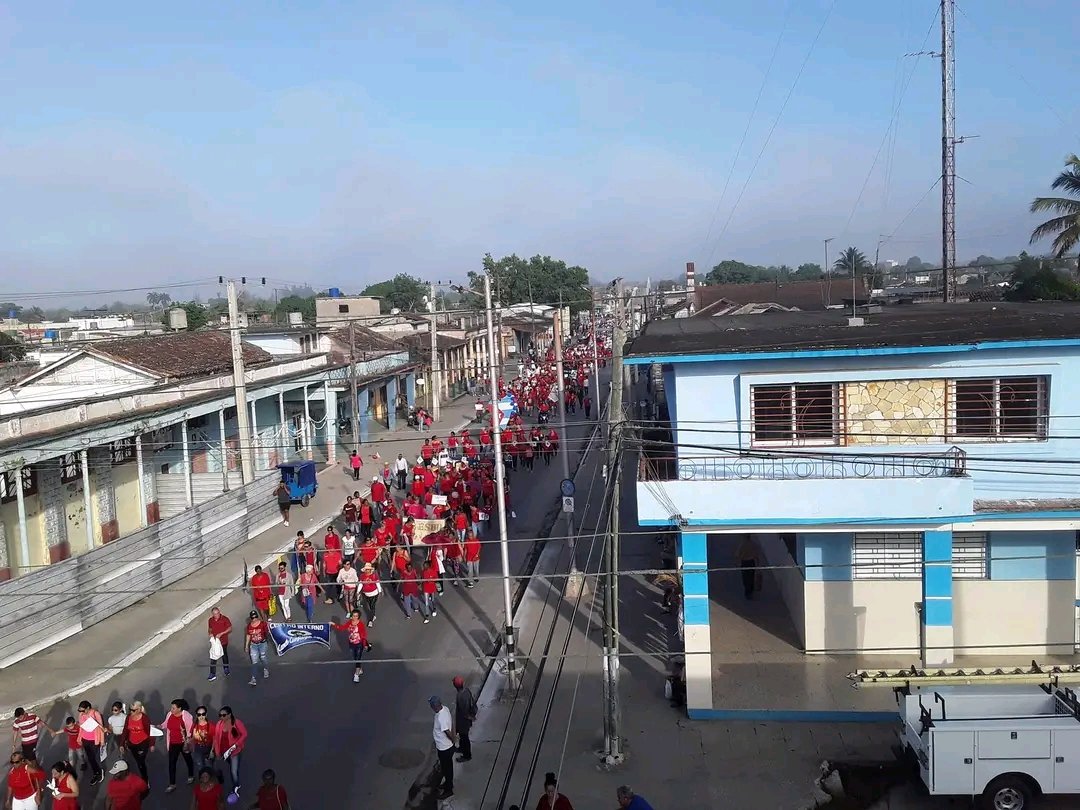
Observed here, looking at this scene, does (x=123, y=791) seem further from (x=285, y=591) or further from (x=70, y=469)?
(x=70, y=469)

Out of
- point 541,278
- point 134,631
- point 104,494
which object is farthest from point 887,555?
point 541,278

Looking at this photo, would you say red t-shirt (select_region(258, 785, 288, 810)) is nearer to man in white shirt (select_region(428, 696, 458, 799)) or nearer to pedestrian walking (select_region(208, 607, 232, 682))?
man in white shirt (select_region(428, 696, 458, 799))

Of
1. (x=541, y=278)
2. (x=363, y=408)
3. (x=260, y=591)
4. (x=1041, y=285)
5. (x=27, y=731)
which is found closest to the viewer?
(x=27, y=731)

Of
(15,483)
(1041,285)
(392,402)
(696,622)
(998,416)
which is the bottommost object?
(696,622)

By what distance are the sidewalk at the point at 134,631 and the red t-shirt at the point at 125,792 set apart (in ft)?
10.8

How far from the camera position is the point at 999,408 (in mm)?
12977

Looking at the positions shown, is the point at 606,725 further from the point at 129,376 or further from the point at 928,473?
the point at 129,376

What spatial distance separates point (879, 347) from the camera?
1256cm

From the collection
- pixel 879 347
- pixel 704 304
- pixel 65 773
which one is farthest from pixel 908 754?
pixel 704 304

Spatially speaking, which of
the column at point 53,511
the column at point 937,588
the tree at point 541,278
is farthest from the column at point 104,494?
the tree at point 541,278

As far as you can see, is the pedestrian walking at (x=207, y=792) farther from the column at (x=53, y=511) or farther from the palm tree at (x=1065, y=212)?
the palm tree at (x=1065, y=212)

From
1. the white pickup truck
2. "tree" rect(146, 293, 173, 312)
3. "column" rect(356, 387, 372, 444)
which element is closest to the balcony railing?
the white pickup truck

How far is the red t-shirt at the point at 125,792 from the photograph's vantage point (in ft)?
31.1

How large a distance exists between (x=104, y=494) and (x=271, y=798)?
14394mm
